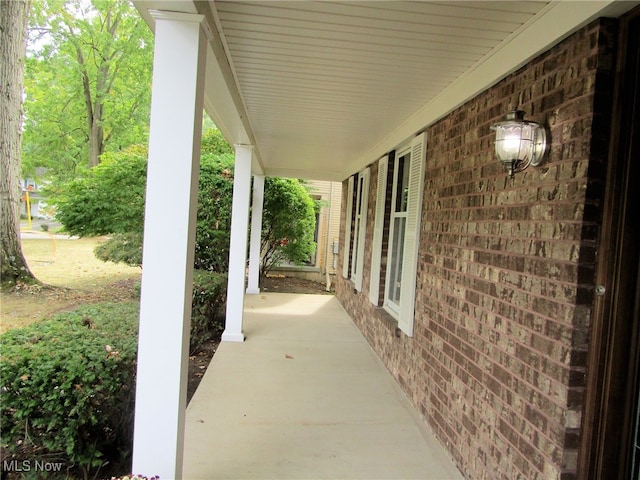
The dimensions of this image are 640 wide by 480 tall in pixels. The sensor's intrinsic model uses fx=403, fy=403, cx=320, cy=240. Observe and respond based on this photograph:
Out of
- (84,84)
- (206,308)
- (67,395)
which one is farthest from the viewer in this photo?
(84,84)

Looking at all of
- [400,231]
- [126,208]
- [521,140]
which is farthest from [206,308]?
[521,140]

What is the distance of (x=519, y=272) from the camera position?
209 cm

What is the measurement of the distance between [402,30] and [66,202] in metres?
6.56

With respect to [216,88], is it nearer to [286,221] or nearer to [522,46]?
[522,46]

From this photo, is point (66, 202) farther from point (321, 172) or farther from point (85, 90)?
point (85, 90)

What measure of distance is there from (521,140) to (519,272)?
2.20 ft

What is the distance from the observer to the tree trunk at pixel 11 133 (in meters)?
6.23

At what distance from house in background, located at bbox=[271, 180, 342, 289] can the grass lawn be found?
4812 millimetres

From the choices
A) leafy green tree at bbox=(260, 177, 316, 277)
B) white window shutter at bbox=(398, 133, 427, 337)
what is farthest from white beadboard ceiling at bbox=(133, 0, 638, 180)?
leafy green tree at bbox=(260, 177, 316, 277)

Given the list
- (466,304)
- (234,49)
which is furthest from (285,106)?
(466,304)

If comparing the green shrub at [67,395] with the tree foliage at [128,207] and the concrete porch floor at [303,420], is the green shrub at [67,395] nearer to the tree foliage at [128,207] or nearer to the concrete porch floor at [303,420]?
→ the concrete porch floor at [303,420]

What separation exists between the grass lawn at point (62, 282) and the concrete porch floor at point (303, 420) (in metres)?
3.31

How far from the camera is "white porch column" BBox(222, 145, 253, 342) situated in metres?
5.25

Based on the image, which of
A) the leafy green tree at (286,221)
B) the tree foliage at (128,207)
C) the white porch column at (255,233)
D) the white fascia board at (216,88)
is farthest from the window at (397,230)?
the leafy green tree at (286,221)
